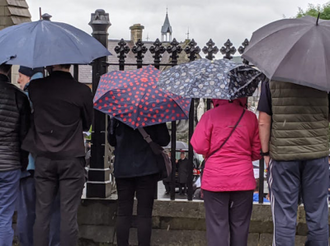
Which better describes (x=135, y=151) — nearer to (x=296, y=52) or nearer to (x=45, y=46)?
(x=45, y=46)

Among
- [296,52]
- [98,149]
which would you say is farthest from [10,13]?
[296,52]

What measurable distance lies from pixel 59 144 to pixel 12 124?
1.61 ft

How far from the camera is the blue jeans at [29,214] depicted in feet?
16.0

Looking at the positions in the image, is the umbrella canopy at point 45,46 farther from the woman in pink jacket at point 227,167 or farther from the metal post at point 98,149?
the woman in pink jacket at point 227,167

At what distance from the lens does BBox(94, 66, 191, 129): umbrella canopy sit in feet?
15.1

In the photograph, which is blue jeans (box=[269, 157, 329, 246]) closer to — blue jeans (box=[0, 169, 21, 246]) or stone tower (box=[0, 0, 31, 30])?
blue jeans (box=[0, 169, 21, 246])

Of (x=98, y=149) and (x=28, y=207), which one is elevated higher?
(x=98, y=149)

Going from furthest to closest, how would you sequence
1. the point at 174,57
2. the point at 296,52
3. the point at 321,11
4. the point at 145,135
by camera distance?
the point at 321,11 → the point at 174,57 → the point at 145,135 → the point at 296,52

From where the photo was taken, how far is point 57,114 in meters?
4.43

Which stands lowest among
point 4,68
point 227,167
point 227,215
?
point 227,215

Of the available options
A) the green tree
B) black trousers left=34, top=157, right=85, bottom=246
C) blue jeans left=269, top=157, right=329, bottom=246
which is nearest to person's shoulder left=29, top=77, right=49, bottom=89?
black trousers left=34, top=157, right=85, bottom=246

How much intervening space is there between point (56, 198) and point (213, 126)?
1648 millimetres

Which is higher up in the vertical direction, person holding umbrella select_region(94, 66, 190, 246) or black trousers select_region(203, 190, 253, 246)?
person holding umbrella select_region(94, 66, 190, 246)

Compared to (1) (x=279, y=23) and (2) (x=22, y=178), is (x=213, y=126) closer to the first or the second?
(1) (x=279, y=23)
